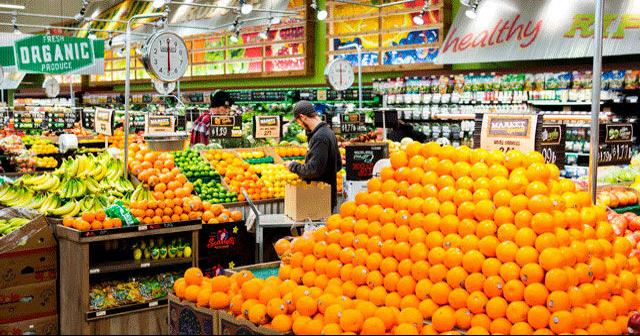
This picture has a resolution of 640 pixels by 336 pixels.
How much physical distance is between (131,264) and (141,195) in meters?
0.97

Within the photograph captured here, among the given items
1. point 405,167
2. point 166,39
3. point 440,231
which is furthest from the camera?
point 166,39

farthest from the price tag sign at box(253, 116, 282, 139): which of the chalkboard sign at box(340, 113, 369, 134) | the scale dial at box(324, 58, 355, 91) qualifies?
the scale dial at box(324, 58, 355, 91)

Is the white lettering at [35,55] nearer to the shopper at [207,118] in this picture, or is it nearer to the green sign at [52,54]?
the green sign at [52,54]

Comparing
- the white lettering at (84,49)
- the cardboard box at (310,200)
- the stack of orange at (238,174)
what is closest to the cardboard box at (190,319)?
the cardboard box at (310,200)

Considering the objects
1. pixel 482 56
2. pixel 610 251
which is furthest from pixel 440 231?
pixel 482 56

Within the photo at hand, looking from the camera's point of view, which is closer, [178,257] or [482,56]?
[178,257]

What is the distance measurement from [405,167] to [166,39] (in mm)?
4587

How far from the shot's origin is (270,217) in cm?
664

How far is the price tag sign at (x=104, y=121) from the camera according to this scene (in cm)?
843

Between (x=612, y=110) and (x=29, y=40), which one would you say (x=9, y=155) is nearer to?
(x=29, y=40)

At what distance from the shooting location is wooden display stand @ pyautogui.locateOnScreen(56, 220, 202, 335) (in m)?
5.32

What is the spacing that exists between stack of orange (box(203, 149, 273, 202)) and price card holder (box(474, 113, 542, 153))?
3.20 m

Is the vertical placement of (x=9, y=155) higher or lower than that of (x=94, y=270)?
higher

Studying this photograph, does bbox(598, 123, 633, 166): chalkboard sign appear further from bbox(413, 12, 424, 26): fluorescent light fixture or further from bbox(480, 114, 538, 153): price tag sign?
bbox(413, 12, 424, 26): fluorescent light fixture
